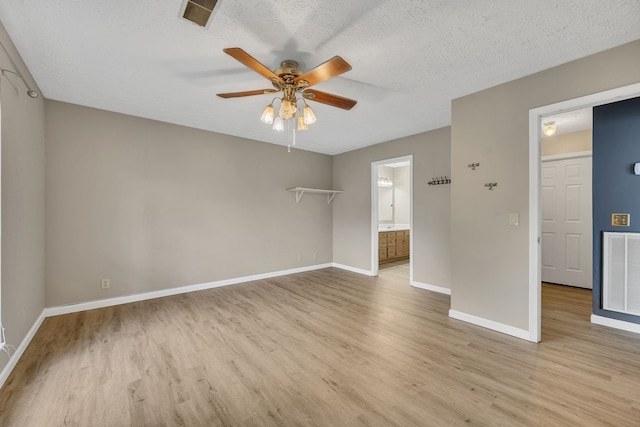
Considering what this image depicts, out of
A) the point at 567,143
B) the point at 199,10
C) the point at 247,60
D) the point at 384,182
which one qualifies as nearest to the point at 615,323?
the point at 567,143

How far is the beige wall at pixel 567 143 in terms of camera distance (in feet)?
13.6

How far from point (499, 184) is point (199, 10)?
2.96 m

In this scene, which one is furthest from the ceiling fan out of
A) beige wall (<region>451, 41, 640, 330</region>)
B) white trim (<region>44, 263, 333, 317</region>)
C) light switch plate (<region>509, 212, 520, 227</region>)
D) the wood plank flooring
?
white trim (<region>44, 263, 333, 317</region>)

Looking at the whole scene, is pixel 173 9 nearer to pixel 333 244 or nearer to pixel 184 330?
pixel 184 330

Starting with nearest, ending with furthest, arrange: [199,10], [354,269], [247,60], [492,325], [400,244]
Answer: [199,10]
[247,60]
[492,325]
[354,269]
[400,244]

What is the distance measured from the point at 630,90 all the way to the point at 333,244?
15.6 ft

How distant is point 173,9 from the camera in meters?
1.71

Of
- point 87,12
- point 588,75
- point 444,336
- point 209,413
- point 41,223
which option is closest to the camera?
point 209,413

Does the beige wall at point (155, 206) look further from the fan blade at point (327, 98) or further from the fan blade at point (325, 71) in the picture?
the fan blade at point (325, 71)

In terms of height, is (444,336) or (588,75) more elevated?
(588,75)

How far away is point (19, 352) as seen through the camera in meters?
2.21

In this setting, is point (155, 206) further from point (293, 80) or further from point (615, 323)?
point (615, 323)

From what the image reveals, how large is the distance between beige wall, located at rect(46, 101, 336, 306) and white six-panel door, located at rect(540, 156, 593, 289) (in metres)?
4.48

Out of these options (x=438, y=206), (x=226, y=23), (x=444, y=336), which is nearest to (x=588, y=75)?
(x=438, y=206)
